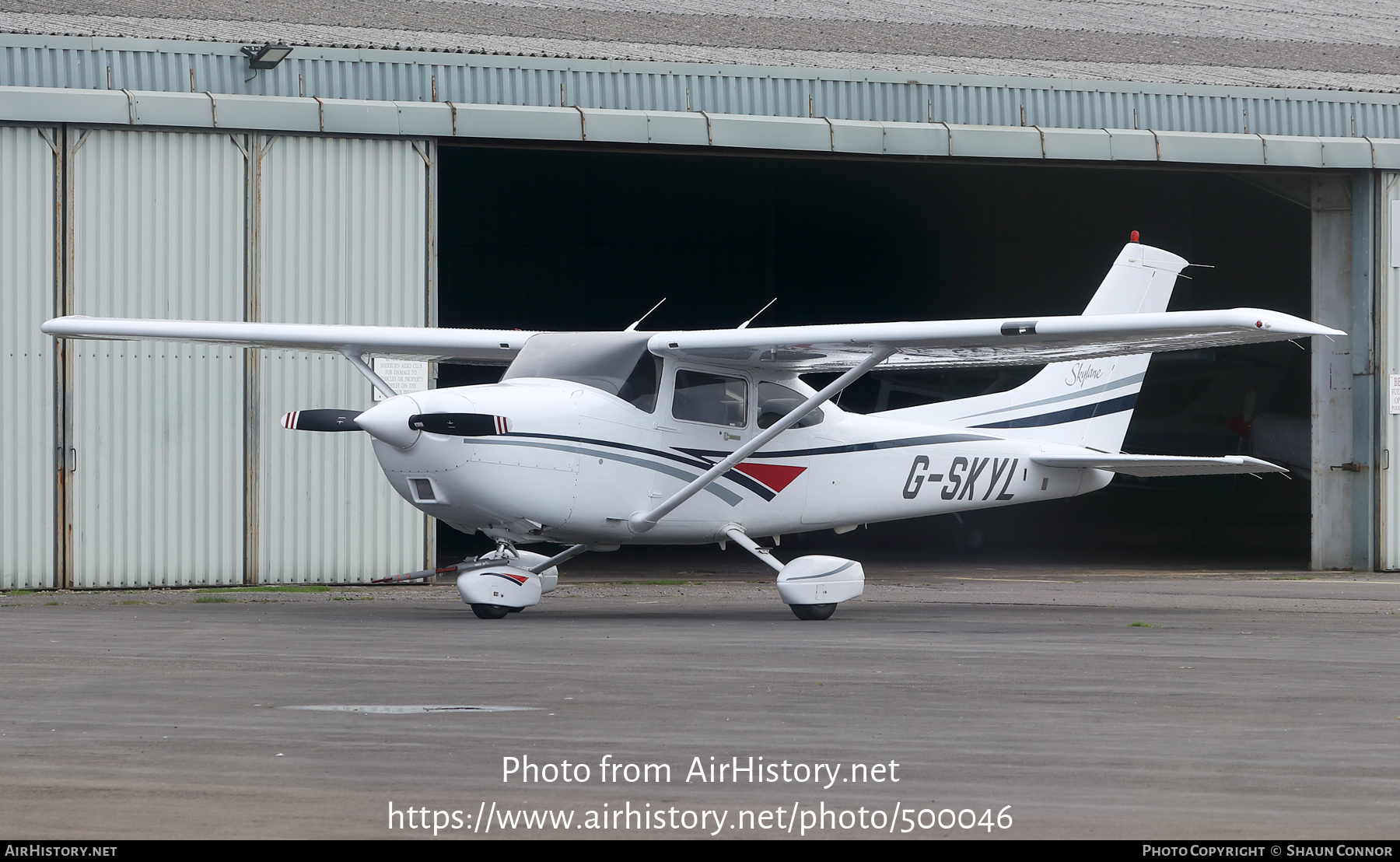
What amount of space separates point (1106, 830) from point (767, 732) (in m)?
1.82

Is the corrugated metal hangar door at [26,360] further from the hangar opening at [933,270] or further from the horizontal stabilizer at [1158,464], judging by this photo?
the hangar opening at [933,270]

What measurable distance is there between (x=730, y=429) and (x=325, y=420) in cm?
296

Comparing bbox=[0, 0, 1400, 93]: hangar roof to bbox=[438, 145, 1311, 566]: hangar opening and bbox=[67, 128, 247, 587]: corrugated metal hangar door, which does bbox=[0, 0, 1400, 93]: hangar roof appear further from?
bbox=[438, 145, 1311, 566]: hangar opening

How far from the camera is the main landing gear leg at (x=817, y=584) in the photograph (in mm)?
10859

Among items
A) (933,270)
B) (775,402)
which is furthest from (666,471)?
(933,270)

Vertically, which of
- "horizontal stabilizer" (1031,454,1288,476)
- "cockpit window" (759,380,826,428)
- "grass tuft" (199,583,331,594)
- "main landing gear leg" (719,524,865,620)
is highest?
"cockpit window" (759,380,826,428)

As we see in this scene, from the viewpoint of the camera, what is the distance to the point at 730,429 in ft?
37.7

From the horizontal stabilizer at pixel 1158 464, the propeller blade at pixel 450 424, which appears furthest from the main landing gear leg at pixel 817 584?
the horizontal stabilizer at pixel 1158 464

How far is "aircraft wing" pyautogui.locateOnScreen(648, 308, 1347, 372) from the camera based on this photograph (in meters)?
9.63

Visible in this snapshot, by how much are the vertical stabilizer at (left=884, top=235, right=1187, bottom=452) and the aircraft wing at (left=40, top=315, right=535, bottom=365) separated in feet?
11.3

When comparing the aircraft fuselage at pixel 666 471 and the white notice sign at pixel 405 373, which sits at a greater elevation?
the white notice sign at pixel 405 373

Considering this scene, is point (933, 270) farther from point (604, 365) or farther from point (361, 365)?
point (604, 365)

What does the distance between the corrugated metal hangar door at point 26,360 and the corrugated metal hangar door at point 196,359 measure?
15 millimetres

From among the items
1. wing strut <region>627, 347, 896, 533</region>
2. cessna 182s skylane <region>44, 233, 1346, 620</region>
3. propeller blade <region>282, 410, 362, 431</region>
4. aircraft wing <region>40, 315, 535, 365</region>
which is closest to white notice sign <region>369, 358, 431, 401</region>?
cessna 182s skylane <region>44, 233, 1346, 620</region>
